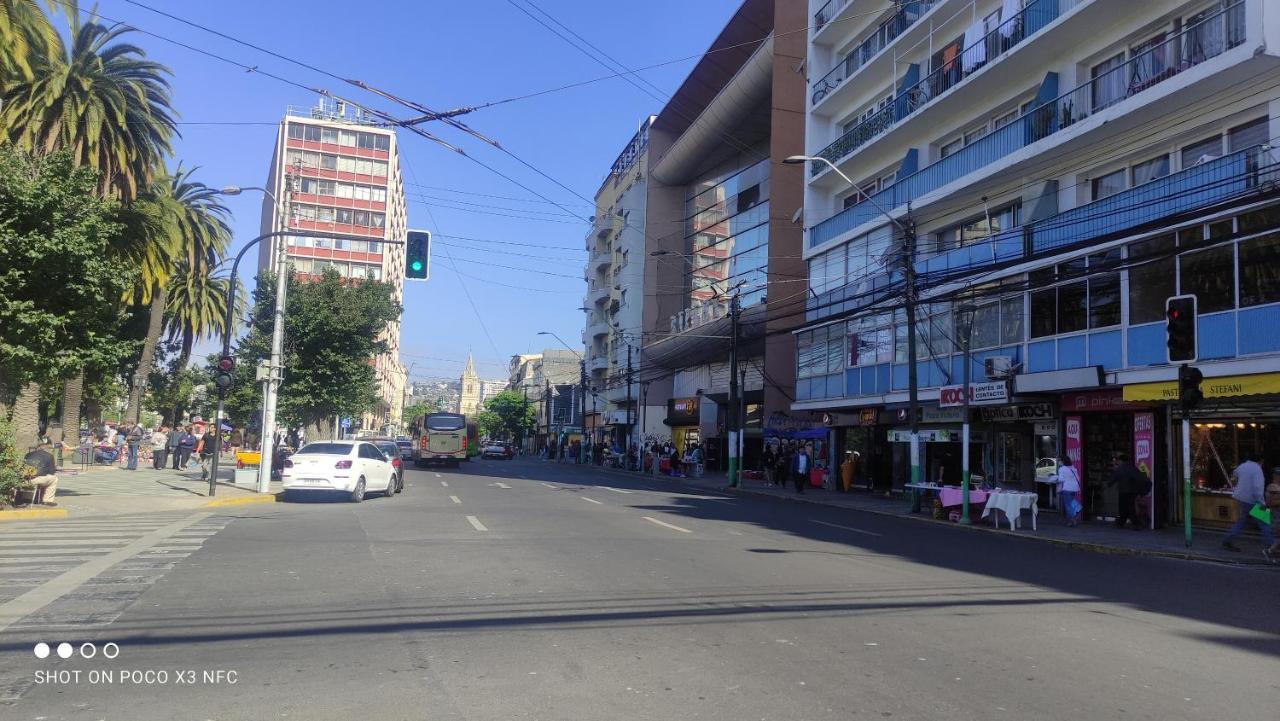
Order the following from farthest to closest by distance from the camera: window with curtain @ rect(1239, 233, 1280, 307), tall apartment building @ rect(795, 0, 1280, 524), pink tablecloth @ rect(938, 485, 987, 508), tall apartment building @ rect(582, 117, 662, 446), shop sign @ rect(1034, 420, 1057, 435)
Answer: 1. tall apartment building @ rect(582, 117, 662, 446)
2. shop sign @ rect(1034, 420, 1057, 435)
3. pink tablecloth @ rect(938, 485, 987, 508)
4. tall apartment building @ rect(795, 0, 1280, 524)
5. window with curtain @ rect(1239, 233, 1280, 307)

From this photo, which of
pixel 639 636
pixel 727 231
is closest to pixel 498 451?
pixel 727 231

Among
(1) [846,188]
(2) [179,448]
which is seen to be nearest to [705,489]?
(1) [846,188]

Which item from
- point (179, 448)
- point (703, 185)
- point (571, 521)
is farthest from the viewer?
point (703, 185)

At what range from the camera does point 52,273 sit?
15117 mm

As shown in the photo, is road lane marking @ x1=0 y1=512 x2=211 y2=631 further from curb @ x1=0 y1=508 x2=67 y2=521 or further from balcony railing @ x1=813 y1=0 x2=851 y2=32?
balcony railing @ x1=813 y1=0 x2=851 y2=32

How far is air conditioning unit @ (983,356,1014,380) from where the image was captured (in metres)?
23.7

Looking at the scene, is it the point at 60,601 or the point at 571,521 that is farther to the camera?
the point at 571,521

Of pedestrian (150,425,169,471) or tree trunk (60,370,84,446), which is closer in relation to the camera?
pedestrian (150,425,169,471)

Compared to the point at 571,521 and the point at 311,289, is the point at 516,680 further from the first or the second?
the point at 311,289

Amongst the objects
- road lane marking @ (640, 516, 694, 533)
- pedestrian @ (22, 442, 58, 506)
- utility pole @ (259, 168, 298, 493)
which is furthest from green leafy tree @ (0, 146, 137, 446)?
road lane marking @ (640, 516, 694, 533)

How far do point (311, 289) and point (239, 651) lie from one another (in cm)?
3116

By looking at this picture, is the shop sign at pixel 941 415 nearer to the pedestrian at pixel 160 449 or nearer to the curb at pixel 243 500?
the curb at pixel 243 500

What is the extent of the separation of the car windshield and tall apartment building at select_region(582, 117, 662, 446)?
39357 millimetres

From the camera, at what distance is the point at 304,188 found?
282ft
